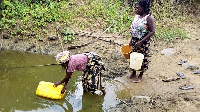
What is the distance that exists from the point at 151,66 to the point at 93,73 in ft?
6.59

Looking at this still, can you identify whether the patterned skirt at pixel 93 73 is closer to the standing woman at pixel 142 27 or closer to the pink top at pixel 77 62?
the pink top at pixel 77 62

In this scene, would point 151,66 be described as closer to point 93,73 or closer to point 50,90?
point 93,73

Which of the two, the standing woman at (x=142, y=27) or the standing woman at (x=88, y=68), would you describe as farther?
the standing woman at (x=142, y=27)

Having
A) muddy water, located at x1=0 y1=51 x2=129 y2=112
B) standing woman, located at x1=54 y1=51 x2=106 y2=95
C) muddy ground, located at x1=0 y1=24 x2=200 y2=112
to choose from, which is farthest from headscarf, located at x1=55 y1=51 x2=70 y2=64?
muddy ground, located at x1=0 y1=24 x2=200 y2=112

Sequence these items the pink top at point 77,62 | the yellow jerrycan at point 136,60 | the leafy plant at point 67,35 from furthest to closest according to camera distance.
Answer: the leafy plant at point 67,35 < the yellow jerrycan at point 136,60 < the pink top at point 77,62

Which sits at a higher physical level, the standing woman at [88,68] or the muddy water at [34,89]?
the standing woman at [88,68]

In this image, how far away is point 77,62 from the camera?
4.31 metres

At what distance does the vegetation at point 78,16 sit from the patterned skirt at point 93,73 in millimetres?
2454

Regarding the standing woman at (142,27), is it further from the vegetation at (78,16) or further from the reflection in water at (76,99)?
the vegetation at (78,16)

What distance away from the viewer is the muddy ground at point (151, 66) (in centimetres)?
452

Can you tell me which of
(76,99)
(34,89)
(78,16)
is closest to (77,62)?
(76,99)

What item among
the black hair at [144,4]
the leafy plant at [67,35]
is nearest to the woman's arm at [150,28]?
the black hair at [144,4]

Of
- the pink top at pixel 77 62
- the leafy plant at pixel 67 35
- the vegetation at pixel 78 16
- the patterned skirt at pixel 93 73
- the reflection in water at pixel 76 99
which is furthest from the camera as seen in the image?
the vegetation at pixel 78 16

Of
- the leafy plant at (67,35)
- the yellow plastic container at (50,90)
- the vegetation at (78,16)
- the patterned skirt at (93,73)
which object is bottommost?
the yellow plastic container at (50,90)
